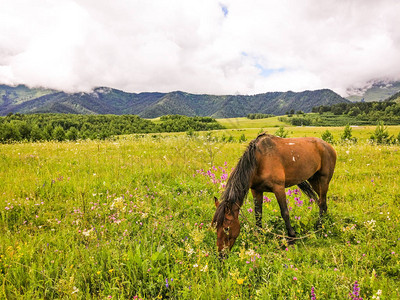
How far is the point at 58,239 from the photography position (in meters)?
3.86

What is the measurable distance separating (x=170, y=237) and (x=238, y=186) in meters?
1.72

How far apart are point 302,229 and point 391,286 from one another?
2043 millimetres

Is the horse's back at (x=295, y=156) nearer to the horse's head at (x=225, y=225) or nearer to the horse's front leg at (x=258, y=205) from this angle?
the horse's front leg at (x=258, y=205)

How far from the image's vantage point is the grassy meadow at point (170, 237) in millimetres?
2986

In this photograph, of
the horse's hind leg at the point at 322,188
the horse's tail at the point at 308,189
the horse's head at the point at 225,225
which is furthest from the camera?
the horse's tail at the point at 308,189

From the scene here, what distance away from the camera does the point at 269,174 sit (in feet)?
15.0

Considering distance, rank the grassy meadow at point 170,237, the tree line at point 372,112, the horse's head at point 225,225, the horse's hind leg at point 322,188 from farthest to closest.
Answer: the tree line at point 372,112, the horse's hind leg at point 322,188, the horse's head at point 225,225, the grassy meadow at point 170,237

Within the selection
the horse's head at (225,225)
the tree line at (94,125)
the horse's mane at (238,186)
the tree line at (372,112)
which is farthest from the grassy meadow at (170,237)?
the tree line at (372,112)

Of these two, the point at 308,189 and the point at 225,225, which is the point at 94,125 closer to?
the point at 308,189

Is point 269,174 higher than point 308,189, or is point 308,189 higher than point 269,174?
point 269,174

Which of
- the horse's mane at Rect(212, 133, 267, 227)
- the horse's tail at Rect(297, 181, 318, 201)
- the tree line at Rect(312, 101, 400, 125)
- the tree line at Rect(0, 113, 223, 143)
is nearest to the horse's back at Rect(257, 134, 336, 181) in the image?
the horse's mane at Rect(212, 133, 267, 227)

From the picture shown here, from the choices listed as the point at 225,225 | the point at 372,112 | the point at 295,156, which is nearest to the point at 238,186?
the point at 225,225

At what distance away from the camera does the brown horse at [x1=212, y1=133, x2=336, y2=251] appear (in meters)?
3.89

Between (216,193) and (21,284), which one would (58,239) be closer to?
(21,284)
